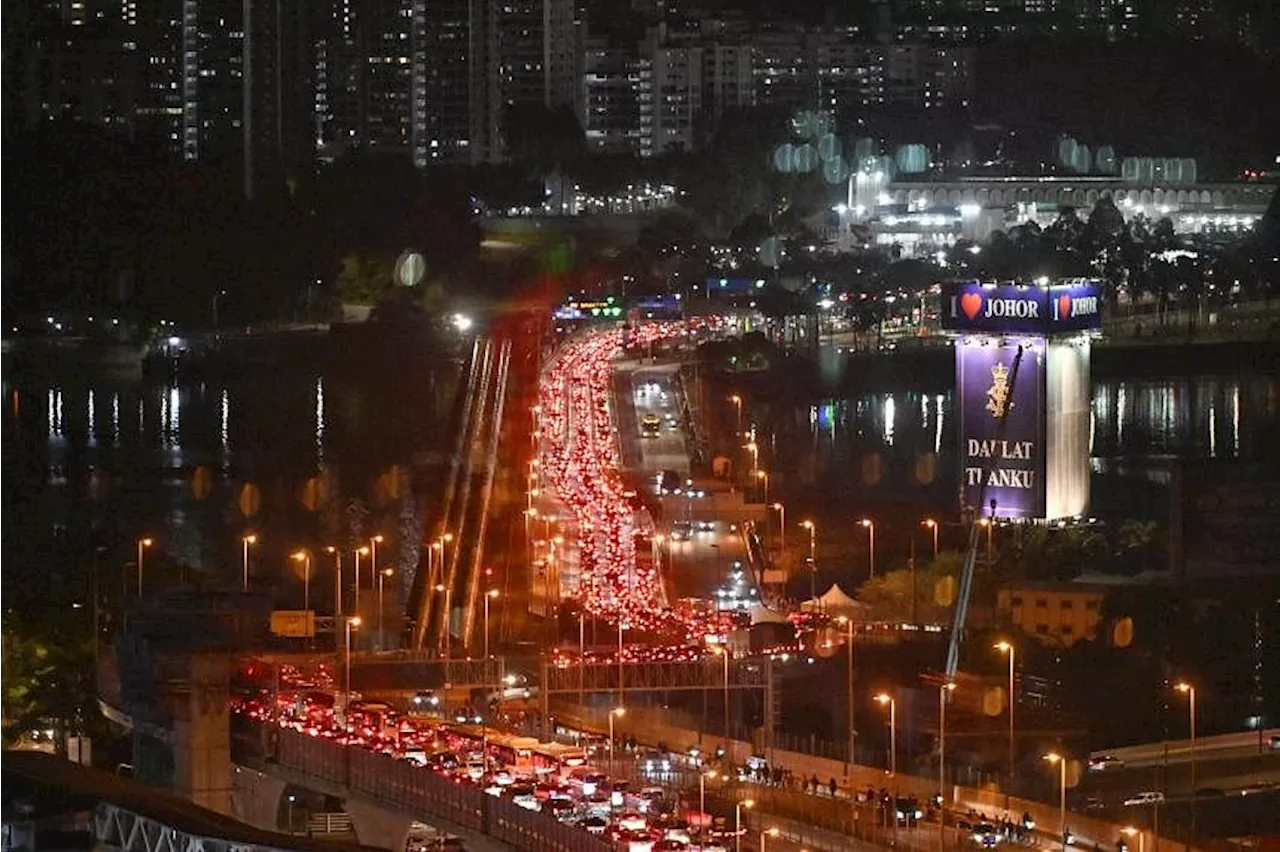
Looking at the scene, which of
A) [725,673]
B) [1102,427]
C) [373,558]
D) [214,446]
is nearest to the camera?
[725,673]

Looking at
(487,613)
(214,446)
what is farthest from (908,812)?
(214,446)

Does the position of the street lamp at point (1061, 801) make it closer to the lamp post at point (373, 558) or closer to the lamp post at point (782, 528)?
the lamp post at point (373, 558)

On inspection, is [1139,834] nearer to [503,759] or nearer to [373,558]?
[503,759]

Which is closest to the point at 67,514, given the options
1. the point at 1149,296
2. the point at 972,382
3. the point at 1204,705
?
the point at 972,382

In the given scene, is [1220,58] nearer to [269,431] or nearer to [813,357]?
[813,357]

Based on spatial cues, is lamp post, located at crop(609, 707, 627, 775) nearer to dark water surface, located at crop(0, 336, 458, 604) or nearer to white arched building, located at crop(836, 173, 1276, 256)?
dark water surface, located at crop(0, 336, 458, 604)

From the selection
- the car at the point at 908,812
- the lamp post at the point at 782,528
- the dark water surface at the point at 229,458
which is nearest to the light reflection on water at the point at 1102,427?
the dark water surface at the point at 229,458

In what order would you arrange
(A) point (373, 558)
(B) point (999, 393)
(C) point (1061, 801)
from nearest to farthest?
1. (C) point (1061, 801)
2. (A) point (373, 558)
3. (B) point (999, 393)
